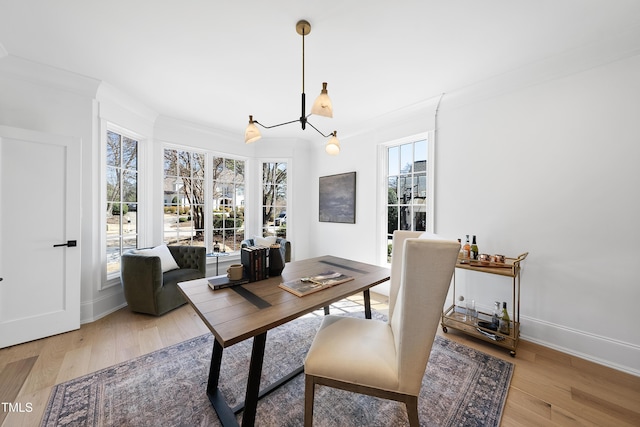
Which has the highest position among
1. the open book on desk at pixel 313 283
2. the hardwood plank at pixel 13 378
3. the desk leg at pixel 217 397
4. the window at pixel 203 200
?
the window at pixel 203 200

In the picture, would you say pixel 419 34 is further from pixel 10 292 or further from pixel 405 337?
pixel 10 292

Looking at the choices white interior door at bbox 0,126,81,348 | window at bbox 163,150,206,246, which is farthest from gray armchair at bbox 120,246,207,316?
window at bbox 163,150,206,246

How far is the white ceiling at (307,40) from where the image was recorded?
1.61 m

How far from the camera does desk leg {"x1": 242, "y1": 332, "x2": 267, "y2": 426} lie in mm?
1192

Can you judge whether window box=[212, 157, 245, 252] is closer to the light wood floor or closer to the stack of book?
the light wood floor

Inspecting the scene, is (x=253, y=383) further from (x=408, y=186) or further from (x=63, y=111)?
(x=63, y=111)

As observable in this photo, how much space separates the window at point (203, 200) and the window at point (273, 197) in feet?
1.33

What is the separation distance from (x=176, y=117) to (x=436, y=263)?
13.0ft

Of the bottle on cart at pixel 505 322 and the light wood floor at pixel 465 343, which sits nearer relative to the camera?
the light wood floor at pixel 465 343

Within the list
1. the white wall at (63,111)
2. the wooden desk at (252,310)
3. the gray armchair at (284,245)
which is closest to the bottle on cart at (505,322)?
the wooden desk at (252,310)

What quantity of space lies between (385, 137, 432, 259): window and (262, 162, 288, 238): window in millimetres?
2010

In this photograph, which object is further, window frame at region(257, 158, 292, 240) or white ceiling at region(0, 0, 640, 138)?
window frame at region(257, 158, 292, 240)

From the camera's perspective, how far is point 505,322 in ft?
7.37

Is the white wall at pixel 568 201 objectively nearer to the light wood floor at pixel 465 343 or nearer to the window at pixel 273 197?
the light wood floor at pixel 465 343
